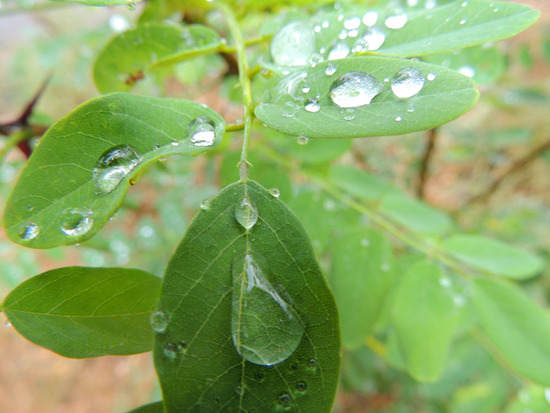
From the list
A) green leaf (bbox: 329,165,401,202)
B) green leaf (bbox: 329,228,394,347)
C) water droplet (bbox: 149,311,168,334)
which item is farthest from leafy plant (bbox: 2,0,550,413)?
green leaf (bbox: 329,165,401,202)

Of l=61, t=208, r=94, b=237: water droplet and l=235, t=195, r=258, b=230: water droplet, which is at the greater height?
l=61, t=208, r=94, b=237: water droplet

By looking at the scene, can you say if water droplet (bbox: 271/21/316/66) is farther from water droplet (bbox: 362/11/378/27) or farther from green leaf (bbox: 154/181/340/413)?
green leaf (bbox: 154/181/340/413)

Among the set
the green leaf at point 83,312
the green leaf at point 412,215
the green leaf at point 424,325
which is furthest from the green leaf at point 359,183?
the green leaf at point 83,312

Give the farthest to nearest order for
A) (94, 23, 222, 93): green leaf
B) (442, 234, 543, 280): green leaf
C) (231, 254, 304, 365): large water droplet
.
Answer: (442, 234, 543, 280): green leaf → (94, 23, 222, 93): green leaf → (231, 254, 304, 365): large water droplet

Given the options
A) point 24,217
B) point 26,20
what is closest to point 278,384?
point 24,217

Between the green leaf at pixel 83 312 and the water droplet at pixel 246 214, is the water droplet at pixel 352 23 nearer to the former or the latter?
the water droplet at pixel 246 214

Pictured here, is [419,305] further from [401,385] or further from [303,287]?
[401,385]

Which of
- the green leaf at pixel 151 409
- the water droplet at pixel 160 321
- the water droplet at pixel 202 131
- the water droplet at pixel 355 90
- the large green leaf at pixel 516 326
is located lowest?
the large green leaf at pixel 516 326

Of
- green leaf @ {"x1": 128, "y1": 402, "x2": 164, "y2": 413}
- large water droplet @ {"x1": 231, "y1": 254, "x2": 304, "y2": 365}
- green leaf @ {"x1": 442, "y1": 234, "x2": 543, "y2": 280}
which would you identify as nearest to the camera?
large water droplet @ {"x1": 231, "y1": 254, "x2": 304, "y2": 365}
